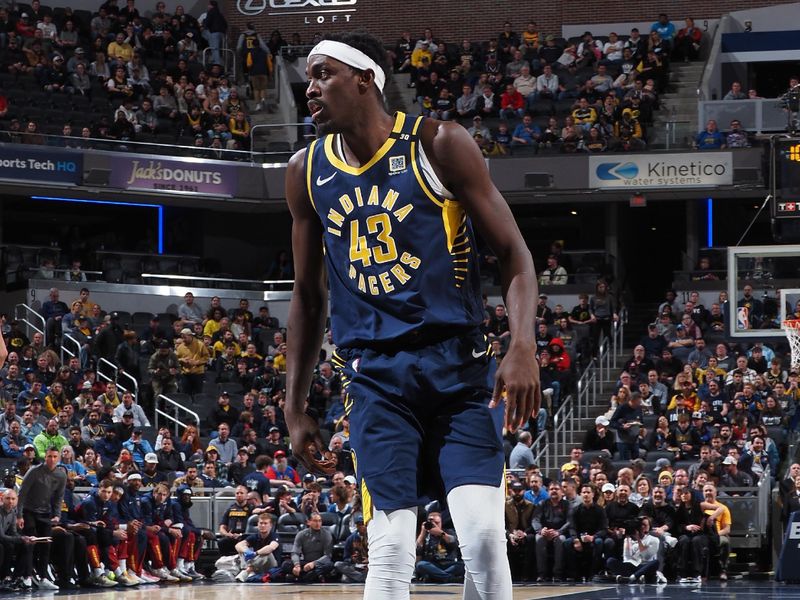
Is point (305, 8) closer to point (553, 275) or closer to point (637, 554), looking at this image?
point (553, 275)

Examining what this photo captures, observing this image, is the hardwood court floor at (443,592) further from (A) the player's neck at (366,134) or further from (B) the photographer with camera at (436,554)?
(A) the player's neck at (366,134)

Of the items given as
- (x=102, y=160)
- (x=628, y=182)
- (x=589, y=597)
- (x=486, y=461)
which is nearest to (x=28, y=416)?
(x=589, y=597)

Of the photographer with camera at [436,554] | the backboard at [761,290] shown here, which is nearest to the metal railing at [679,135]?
the backboard at [761,290]

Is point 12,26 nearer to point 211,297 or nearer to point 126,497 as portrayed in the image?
point 211,297

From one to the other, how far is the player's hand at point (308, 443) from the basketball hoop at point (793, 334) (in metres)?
16.0

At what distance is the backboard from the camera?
20.1m

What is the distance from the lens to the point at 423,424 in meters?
4.65

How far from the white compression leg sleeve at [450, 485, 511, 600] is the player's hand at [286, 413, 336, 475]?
1.85 feet

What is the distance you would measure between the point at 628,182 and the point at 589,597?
53.2 feet

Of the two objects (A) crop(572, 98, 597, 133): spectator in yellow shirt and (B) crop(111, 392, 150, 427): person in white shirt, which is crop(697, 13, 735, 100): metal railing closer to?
(A) crop(572, 98, 597, 133): spectator in yellow shirt

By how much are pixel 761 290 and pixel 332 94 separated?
662 inches

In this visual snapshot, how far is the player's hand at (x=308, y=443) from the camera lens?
488 cm

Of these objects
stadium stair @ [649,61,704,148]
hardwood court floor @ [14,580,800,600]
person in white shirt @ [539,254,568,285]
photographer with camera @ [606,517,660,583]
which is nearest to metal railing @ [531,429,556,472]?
photographer with camera @ [606,517,660,583]

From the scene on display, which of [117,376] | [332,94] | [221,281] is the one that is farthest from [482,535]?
[221,281]
